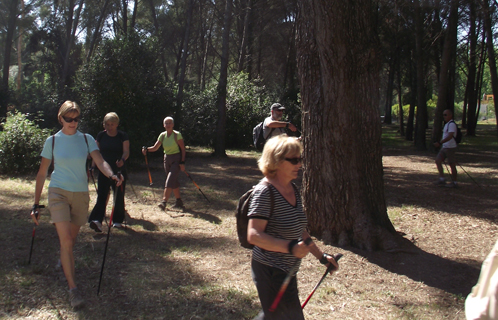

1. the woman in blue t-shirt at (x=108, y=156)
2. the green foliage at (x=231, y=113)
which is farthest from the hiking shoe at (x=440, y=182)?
the green foliage at (x=231, y=113)

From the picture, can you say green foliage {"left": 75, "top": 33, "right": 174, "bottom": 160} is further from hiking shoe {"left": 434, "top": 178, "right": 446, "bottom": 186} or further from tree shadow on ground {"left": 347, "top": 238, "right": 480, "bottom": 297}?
tree shadow on ground {"left": 347, "top": 238, "right": 480, "bottom": 297}

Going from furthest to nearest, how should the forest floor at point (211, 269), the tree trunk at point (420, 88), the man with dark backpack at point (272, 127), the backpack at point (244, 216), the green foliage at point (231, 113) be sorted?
the green foliage at point (231, 113)
the tree trunk at point (420, 88)
the man with dark backpack at point (272, 127)
the forest floor at point (211, 269)
the backpack at point (244, 216)

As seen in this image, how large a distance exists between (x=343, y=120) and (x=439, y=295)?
8.03 ft

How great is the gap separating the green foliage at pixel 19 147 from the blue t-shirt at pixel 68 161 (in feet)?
31.7

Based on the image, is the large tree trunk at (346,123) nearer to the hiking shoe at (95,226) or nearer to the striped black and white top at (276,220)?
the striped black and white top at (276,220)

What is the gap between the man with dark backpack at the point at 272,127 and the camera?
7102 millimetres

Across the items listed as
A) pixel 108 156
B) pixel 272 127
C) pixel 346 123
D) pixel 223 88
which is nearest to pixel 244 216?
pixel 346 123

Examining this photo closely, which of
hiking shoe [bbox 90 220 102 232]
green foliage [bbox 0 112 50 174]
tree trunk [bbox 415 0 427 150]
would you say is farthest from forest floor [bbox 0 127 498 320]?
tree trunk [bbox 415 0 427 150]

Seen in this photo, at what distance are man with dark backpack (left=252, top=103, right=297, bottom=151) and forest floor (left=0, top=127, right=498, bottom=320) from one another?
1614 millimetres

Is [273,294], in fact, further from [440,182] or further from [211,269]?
[440,182]

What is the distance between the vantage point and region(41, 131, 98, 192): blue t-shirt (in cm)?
425

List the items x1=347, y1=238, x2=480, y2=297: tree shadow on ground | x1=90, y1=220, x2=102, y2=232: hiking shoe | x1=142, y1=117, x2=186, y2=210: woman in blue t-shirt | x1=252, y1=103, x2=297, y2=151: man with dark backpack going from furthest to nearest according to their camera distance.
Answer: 1. x1=142, y1=117, x2=186, y2=210: woman in blue t-shirt
2. x1=252, y1=103, x2=297, y2=151: man with dark backpack
3. x1=90, y1=220, x2=102, y2=232: hiking shoe
4. x1=347, y1=238, x2=480, y2=297: tree shadow on ground

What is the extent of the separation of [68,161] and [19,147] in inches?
401

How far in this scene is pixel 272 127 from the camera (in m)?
7.14
